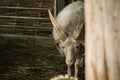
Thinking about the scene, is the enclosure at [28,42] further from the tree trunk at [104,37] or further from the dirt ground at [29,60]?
the tree trunk at [104,37]

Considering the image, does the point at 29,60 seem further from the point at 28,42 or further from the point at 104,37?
the point at 104,37

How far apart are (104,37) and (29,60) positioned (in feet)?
19.0

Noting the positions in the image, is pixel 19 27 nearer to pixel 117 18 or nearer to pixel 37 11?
pixel 37 11

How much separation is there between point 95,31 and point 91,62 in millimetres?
178

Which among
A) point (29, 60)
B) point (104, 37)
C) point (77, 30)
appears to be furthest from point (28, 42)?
point (104, 37)

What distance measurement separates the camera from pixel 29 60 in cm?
719

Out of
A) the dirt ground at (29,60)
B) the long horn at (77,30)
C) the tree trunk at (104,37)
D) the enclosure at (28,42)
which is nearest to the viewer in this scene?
the tree trunk at (104,37)

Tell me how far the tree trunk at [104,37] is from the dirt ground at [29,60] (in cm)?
457

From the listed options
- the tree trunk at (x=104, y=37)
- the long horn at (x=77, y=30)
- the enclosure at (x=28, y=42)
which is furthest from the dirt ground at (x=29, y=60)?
the tree trunk at (x=104, y=37)

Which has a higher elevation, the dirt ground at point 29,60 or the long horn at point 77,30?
the long horn at point 77,30

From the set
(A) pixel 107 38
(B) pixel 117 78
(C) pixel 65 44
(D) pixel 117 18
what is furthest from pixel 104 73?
(C) pixel 65 44

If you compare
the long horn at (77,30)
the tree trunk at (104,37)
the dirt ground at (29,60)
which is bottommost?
the dirt ground at (29,60)

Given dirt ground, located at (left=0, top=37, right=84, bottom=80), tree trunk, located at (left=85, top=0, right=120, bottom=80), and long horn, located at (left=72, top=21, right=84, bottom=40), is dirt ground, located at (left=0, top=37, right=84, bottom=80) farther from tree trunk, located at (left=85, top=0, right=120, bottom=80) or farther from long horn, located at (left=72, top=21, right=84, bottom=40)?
tree trunk, located at (left=85, top=0, right=120, bottom=80)

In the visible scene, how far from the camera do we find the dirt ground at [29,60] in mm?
6277
